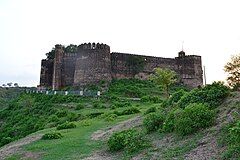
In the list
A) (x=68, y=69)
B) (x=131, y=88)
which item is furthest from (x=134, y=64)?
(x=68, y=69)

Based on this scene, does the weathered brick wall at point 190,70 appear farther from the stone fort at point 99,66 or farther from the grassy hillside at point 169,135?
the grassy hillside at point 169,135

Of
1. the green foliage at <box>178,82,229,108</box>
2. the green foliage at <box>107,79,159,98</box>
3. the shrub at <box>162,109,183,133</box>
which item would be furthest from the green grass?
the green foliage at <box>107,79,159,98</box>

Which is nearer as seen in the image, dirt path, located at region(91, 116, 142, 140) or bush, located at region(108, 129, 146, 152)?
bush, located at region(108, 129, 146, 152)

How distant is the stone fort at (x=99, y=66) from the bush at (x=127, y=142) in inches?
1125

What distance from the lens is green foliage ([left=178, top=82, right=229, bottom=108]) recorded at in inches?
609

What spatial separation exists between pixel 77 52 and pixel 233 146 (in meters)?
36.8

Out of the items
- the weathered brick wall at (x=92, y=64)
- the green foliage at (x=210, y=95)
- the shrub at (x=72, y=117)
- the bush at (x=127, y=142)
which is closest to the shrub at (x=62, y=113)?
the shrub at (x=72, y=117)

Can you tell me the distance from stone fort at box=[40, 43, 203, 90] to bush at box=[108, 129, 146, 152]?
93.8 ft

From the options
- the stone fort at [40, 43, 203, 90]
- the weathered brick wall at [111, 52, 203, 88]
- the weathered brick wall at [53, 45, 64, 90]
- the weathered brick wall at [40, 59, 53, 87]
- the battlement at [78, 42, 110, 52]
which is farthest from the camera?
the weathered brick wall at [40, 59, 53, 87]

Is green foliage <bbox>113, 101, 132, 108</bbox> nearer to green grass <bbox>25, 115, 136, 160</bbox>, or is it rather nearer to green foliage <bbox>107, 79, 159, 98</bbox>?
green foliage <bbox>107, 79, 159, 98</bbox>

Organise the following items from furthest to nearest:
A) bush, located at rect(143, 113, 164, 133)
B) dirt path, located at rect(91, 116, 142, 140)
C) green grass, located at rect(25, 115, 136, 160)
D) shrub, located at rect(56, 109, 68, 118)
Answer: shrub, located at rect(56, 109, 68, 118), dirt path, located at rect(91, 116, 142, 140), bush, located at rect(143, 113, 164, 133), green grass, located at rect(25, 115, 136, 160)

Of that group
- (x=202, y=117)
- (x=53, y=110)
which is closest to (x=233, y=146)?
(x=202, y=117)

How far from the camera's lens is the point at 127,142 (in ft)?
48.0

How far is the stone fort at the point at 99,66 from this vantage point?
44.3 m
